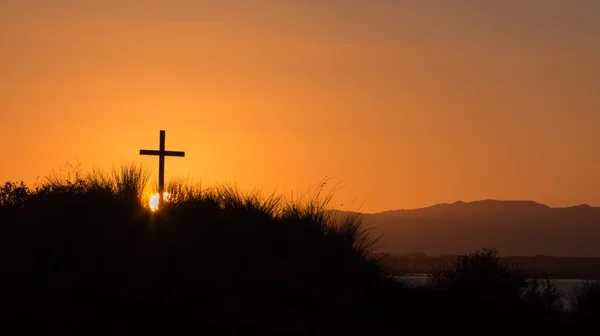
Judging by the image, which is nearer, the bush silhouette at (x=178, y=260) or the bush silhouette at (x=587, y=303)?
the bush silhouette at (x=178, y=260)

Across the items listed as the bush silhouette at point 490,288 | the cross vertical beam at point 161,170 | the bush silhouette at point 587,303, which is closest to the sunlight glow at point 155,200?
the cross vertical beam at point 161,170

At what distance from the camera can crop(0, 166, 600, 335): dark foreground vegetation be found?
55.6 feet

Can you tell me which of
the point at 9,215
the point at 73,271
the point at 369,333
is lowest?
the point at 369,333

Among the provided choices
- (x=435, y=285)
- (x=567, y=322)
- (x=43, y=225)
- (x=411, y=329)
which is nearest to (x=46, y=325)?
(x=43, y=225)

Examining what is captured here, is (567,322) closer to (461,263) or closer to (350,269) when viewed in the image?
(461,263)

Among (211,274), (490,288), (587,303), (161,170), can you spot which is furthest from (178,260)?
(587,303)

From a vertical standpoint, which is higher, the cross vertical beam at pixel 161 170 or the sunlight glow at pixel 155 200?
the cross vertical beam at pixel 161 170

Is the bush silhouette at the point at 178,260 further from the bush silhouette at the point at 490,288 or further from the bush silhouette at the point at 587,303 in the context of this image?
the bush silhouette at the point at 587,303

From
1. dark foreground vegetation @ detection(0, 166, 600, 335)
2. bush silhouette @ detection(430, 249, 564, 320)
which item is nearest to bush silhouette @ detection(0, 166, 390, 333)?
dark foreground vegetation @ detection(0, 166, 600, 335)

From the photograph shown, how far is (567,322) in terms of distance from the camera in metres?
26.1

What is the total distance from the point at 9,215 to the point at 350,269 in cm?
785

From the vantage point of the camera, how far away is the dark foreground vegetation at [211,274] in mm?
16938

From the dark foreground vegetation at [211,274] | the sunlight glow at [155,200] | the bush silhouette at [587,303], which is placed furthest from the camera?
the bush silhouette at [587,303]

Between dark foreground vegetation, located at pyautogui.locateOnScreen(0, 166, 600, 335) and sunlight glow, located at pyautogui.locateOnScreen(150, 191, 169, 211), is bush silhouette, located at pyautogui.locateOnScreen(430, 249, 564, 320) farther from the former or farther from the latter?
sunlight glow, located at pyautogui.locateOnScreen(150, 191, 169, 211)
